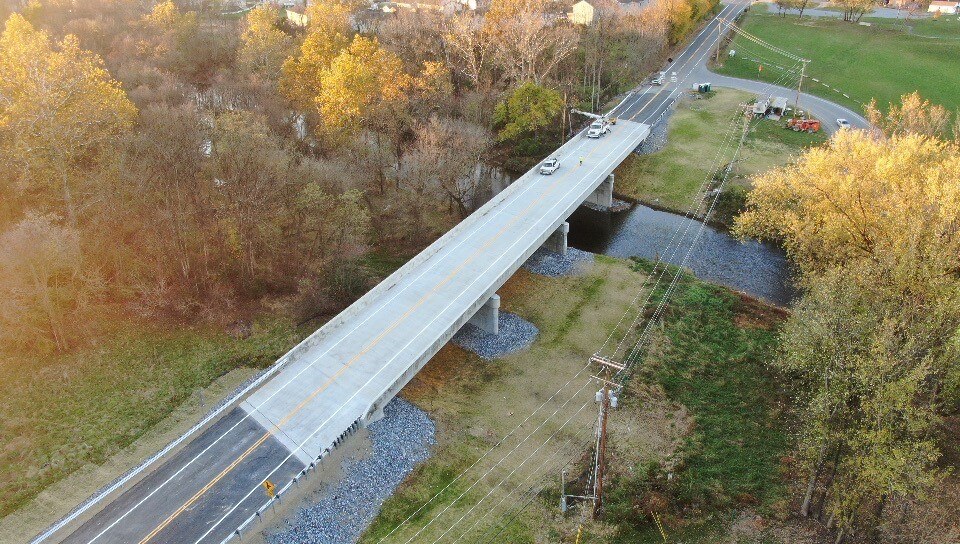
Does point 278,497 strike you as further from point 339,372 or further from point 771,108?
point 771,108

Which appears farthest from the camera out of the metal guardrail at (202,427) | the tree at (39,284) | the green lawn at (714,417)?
the tree at (39,284)

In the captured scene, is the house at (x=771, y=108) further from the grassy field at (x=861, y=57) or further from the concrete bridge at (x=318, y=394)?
the concrete bridge at (x=318, y=394)

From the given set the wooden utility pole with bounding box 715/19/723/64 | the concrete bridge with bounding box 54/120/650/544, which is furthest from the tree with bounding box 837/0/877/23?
the concrete bridge with bounding box 54/120/650/544

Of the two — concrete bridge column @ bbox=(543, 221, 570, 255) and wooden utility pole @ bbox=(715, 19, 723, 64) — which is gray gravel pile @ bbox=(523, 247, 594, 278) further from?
wooden utility pole @ bbox=(715, 19, 723, 64)

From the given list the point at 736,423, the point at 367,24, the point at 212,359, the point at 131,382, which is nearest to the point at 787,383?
the point at 736,423

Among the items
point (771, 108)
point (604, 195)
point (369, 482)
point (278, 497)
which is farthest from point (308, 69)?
point (771, 108)

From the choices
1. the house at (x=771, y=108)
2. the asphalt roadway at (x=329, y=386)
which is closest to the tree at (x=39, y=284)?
the asphalt roadway at (x=329, y=386)
